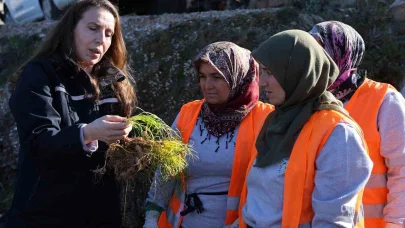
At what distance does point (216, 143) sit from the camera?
294cm

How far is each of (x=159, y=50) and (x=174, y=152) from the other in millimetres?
3885

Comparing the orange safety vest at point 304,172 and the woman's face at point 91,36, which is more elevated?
the woman's face at point 91,36

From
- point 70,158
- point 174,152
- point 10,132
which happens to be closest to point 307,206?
point 174,152

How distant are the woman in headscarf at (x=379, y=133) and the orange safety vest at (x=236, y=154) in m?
0.43

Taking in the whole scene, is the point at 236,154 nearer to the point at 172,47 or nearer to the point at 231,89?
the point at 231,89

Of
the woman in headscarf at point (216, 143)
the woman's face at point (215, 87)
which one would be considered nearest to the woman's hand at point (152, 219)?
the woman in headscarf at point (216, 143)

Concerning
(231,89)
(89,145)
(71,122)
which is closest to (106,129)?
(89,145)

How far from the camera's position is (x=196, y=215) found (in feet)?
9.59

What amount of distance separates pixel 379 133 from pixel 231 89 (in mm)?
766

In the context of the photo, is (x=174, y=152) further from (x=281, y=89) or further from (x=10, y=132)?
(x=10, y=132)

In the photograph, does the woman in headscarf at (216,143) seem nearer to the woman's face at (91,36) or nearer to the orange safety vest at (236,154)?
the orange safety vest at (236,154)

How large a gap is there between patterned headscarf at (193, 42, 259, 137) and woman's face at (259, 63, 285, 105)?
21.1 inches

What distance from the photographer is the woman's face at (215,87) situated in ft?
9.87

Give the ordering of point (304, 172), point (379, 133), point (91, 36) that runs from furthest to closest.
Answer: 1. point (91, 36)
2. point (379, 133)
3. point (304, 172)
